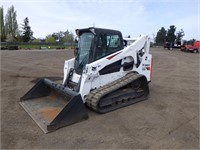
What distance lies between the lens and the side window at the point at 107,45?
5059 millimetres

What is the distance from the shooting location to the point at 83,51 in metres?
→ 5.29

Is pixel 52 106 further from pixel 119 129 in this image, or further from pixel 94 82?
pixel 119 129

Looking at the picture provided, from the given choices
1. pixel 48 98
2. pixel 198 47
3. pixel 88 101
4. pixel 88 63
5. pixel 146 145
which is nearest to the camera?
pixel 146 145

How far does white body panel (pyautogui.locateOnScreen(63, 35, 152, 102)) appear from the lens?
4685 millimetres

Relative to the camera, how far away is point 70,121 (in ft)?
12.9

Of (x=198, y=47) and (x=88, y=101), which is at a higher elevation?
(x=198, y=47)

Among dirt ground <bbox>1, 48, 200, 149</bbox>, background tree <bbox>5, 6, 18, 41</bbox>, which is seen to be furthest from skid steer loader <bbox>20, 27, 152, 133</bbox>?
background tree <bbox>5, 6, 18, 41</bbox>

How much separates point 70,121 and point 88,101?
0.79 m

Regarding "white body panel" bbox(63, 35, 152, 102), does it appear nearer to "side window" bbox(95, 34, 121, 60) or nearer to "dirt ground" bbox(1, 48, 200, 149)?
"side window" bbox(95, 34, 121, 60)

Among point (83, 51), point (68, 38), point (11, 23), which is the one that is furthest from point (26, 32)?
point (83, 51)

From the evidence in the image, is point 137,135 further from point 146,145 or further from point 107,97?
point 107,97

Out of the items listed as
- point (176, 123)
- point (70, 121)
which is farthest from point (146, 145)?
point (70, 121)

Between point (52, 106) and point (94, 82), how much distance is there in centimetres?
123

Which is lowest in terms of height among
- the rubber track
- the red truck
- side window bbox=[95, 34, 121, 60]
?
the rubber track
